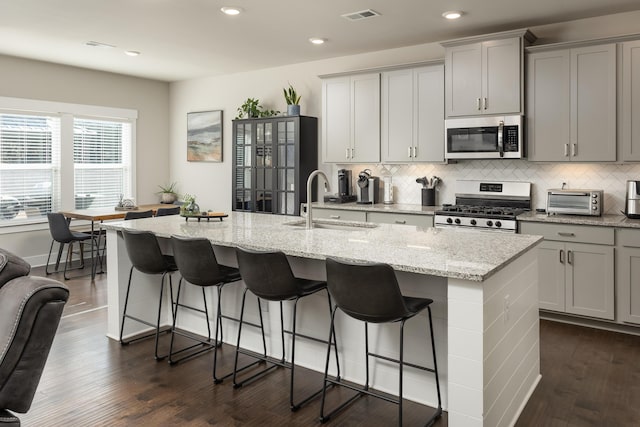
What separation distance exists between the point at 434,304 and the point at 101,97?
243 inches

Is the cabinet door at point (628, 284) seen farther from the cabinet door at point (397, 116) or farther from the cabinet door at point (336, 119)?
the cabinet door at point (336, 119)

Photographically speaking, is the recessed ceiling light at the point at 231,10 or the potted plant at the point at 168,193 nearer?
the recessed ceiling light at the point at 231,10

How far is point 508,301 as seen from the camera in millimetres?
2508

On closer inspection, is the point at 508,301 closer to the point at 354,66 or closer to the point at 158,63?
the point at 354,66

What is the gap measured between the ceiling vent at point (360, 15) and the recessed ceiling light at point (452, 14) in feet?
1.92

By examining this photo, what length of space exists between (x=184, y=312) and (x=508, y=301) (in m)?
2.58

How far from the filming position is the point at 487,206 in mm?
4996

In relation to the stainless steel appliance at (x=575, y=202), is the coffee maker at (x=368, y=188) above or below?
above

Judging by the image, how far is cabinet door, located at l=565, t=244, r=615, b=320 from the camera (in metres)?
4.01

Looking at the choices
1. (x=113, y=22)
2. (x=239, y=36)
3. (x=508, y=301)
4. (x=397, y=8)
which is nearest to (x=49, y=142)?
(x=113, y=22)

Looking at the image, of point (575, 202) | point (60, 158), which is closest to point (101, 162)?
point (60, 158)

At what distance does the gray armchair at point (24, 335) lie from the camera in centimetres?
175

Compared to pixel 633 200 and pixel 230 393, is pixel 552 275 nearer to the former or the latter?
pixel 633 200

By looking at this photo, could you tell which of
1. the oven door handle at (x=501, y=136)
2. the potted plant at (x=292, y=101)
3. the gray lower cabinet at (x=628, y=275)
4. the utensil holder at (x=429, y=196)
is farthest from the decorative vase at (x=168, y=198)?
Answer: the gray lower cabinet at (x=628, y=275)
